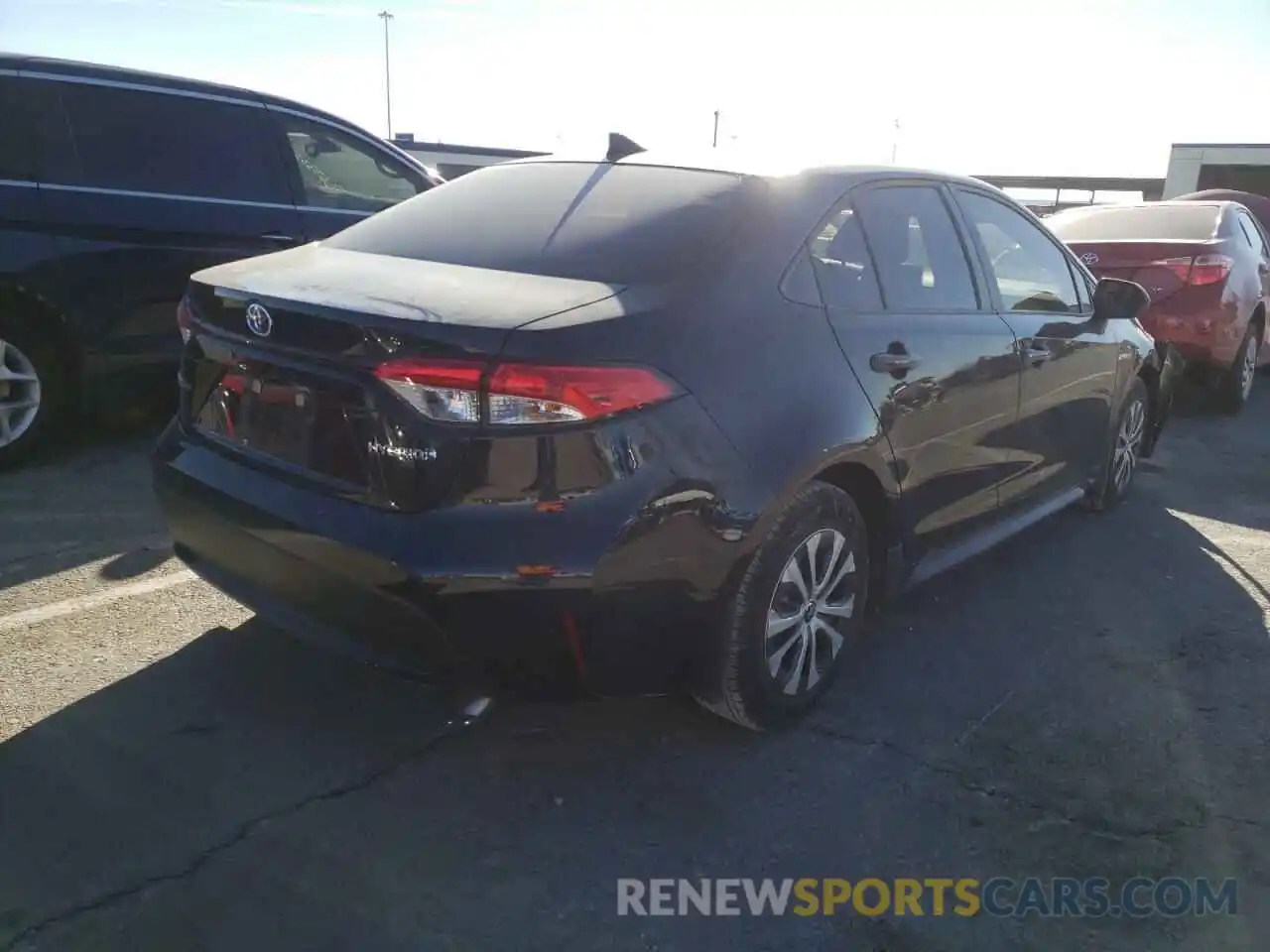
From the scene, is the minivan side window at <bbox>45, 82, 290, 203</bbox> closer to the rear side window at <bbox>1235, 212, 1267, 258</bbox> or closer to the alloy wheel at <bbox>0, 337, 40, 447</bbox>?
the alloy wheel at <bbox>0, 337, 40, 447</bbox>

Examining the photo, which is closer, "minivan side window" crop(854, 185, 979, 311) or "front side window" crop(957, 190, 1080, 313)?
"minivan side window" crop(854, 185, 979, 311)

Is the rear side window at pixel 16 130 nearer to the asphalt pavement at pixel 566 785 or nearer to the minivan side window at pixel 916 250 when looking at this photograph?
the asphalt pavement at pixel 566 785

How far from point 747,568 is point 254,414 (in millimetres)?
1308

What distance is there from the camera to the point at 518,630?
7.73 feet

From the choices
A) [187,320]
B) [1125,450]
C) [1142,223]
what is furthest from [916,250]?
[1142,223]

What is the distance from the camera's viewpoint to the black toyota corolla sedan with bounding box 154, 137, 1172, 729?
2.31m

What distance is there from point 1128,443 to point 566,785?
12.5 feet

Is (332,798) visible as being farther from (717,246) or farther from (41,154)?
(41,154)

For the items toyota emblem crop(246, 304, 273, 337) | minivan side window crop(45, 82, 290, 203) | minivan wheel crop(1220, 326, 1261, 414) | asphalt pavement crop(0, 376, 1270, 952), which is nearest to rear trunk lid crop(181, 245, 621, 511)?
toyota emblem crop(246, 304, 273, 337)

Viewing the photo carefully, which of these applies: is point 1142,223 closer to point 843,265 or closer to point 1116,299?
point 1116,299

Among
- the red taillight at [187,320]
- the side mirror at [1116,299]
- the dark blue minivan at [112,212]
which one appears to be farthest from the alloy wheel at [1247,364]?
the red taillight at [187,320]

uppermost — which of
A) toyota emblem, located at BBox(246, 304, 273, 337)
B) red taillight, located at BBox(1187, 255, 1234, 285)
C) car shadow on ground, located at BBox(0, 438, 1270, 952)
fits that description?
toyota emblem, located at BBox(246, 304, 273, 337)

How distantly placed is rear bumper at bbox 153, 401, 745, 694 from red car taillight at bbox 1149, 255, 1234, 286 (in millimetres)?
5974

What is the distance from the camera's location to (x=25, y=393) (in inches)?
191
